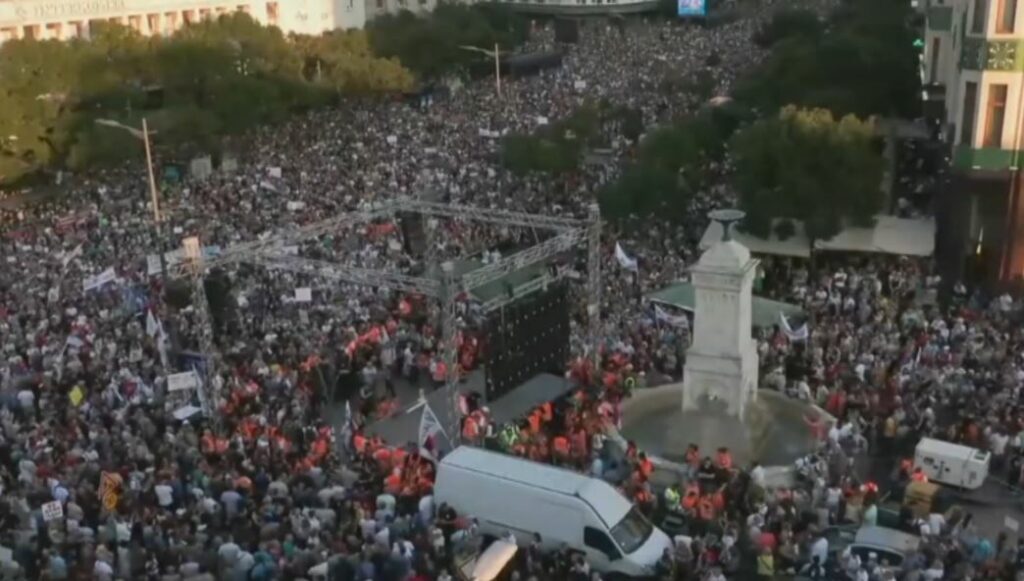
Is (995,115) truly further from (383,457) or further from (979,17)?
(383,457)

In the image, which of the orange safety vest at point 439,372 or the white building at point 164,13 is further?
the white building at point 164,13

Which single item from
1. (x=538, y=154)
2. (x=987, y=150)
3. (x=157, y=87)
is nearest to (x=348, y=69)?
(x=157, y=87)

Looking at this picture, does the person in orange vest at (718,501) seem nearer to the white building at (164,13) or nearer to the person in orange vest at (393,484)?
the person in orange vest at (393,484)

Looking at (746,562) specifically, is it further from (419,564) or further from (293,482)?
(293,482)

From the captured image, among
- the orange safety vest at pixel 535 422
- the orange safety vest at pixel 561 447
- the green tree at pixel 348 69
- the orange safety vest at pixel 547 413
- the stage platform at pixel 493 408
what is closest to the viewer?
the orange safety vest at pixel 561 447

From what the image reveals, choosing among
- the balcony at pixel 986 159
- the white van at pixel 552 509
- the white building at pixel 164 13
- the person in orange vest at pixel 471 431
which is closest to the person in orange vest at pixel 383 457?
the person in orange vest at pixel 471 431

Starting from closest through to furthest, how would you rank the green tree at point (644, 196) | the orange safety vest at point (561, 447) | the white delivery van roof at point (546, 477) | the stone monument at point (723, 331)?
the white delivery van roof at point (546, 477)
the orange safety vest at point (561, 447)
the stone monument at point (723, 331)
the green tree at point (644, 196)
